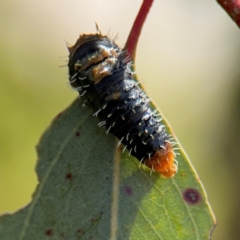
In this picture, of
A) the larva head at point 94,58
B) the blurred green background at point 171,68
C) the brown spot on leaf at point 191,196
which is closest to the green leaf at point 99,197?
the brown spot on leaf at point 191,196

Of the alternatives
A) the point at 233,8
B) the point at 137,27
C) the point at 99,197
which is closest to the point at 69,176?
Result: the point at 99,197

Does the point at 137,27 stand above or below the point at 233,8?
above

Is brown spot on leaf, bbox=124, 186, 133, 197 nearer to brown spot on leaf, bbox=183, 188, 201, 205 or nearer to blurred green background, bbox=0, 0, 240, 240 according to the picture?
brown spot on leaf, bbox=183, 188, 201, 205

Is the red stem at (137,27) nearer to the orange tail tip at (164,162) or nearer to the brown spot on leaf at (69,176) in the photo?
the orange tail tip at (164,162)

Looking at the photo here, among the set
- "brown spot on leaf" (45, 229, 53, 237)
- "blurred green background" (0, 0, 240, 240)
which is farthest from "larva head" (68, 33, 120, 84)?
"blurred green background" (0, 0, 240, 240)

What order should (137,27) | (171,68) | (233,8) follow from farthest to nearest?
(171,68), (137,27), (233,8)

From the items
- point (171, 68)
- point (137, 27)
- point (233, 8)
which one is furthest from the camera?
point (171, 68)

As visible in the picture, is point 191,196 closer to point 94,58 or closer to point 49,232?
point 49,232
